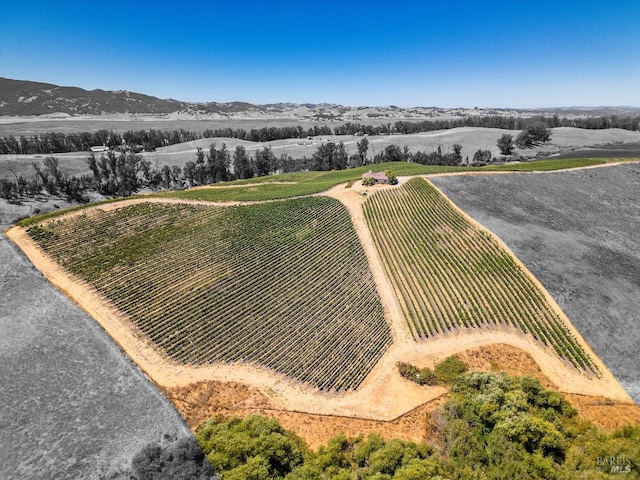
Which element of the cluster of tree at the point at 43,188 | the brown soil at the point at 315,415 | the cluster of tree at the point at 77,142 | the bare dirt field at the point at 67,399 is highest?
the cluster of tree at the point at 77,142

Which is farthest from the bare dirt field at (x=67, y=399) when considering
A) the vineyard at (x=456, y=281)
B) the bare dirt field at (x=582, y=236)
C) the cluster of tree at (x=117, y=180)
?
the cluster of tree at (x=117, y=180)

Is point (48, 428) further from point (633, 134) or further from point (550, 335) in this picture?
point (633, 134)

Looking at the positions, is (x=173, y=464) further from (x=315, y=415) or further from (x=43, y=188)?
(x=43, y=188)

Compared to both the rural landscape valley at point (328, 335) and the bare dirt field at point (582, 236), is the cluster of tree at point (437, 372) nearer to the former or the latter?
the rural landscape valley at point (328, 335)

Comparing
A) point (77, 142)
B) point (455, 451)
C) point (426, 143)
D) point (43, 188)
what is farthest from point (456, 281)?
point (77, 142)

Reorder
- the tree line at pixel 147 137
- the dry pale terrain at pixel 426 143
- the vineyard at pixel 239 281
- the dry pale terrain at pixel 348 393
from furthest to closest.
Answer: the dry pale terrain at pixel 426 143, the tree line at pixel 147 137, the vineyard at pixel 239 281, the dry pale terrain at pixel 348 393

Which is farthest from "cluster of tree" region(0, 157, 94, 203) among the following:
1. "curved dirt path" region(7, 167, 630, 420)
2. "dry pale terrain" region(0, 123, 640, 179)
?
"curved dirt path" region(7, 167, 630, 420)

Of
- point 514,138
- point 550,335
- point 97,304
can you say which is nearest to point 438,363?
point 550,335
